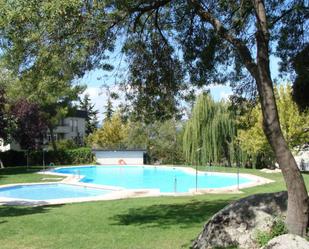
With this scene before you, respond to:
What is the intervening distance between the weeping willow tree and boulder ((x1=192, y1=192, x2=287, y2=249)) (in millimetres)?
24015

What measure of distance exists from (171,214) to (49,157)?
27530mm

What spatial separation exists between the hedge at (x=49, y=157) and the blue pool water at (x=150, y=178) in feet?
9.76

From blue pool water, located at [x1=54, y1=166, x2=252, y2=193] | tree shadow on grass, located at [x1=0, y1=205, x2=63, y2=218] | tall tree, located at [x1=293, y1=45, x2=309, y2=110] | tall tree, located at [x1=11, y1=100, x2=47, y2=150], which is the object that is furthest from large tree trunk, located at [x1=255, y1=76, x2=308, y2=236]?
tall tree, located at [x1=11, y1=100, x2=47, y2=150]

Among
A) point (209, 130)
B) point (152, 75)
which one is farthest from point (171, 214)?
point (209, 130)

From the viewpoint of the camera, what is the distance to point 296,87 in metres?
9.23

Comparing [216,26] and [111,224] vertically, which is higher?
[216,26]

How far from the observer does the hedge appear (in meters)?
37.7

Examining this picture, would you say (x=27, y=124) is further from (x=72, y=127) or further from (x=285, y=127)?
(x=72, y=127)

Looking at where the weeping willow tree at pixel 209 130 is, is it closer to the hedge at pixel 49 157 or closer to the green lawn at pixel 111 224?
the hedge at pixel 49 157

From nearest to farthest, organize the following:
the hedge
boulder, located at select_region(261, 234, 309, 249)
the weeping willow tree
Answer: boulder, located at select_region(261, 234, 309, 249) → the weeping willow tree → the hedge

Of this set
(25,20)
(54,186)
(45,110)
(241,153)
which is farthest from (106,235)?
(45,110)

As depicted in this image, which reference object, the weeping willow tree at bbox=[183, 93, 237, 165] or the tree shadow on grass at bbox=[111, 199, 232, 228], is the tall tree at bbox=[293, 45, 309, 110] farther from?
the weeping willow tree at bbox=[183, 93, 237, 165]

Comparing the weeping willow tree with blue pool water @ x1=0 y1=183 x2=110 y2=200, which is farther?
the weeping willow tree

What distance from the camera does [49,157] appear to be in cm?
3875
